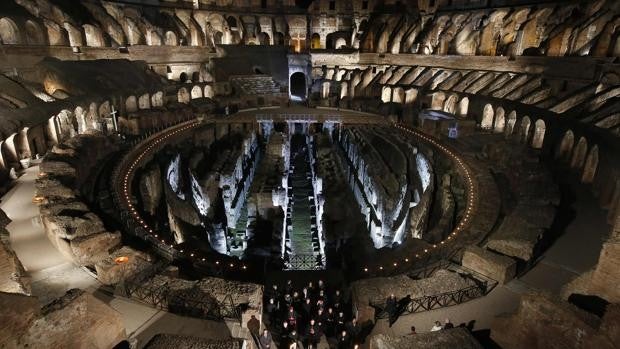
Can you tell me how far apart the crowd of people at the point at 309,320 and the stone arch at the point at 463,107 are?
20532 mm

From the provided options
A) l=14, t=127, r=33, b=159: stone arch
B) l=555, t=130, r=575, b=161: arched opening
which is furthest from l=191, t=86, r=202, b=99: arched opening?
l=555, t=130, r=575, b=161: arched opening

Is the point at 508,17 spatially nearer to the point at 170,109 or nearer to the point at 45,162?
the point at 170,109

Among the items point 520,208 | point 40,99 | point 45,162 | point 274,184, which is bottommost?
point 274,184

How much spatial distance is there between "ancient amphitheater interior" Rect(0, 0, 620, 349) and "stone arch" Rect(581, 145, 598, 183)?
11 cm

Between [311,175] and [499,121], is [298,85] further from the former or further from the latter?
[499,121]

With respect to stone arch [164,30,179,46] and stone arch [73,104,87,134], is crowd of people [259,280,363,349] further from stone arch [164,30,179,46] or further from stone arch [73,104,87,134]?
stone arch [164,30,179,46]

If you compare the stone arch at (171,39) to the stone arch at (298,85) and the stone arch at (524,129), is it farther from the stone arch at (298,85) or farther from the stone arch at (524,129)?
the stone arch at (524,129)

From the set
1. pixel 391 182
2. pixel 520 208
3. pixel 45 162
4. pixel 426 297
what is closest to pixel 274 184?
pixel 391 182

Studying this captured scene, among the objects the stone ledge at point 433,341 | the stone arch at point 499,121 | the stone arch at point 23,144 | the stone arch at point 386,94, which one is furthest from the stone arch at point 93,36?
the stone ledge at point 433,341

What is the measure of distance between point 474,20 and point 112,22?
3259 centimetres

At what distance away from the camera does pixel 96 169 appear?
16938mm

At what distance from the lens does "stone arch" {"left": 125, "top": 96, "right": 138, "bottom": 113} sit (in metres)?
26.2

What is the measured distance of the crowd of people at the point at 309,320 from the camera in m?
7.82

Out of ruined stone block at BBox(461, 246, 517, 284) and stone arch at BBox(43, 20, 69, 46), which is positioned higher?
stone arch at BBox(43, 20, 69, 46)
